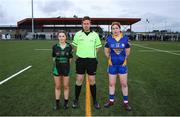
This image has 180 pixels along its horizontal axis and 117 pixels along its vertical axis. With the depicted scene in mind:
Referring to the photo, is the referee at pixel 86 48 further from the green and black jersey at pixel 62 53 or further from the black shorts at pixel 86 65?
the green and black jersey at pixel 62 53

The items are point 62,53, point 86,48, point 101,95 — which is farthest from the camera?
point 101,95

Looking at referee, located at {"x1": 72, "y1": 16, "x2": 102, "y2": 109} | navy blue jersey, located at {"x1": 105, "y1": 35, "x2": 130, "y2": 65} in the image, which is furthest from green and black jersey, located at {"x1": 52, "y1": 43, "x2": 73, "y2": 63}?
navy blue jersey, located at {"x1": 105, "y1": 35, "x2": 130, "y2": 65}

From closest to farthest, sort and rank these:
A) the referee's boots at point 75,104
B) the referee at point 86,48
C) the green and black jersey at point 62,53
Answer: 1. the green and black jersey at point 62,53
2. the referee at point 86,48
3. the referee's boots at point 75,104

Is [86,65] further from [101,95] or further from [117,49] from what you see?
[101,95]

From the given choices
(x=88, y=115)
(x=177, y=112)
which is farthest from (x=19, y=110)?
(x=177, y=112)

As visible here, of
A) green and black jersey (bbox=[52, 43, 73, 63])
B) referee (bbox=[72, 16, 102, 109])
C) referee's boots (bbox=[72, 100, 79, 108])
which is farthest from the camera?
referee's boots (bbox=[72, 100, 79, 108])

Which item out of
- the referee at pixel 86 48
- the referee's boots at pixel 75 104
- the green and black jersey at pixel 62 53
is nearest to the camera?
the green and black jersey at pixel 62 53

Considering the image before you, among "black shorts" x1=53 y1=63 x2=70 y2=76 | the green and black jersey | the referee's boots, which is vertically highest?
the green and black jersey

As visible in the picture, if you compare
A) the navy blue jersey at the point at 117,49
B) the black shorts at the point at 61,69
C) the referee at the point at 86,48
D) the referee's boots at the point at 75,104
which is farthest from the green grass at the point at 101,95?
the navy blue jersey at the point at 117,49

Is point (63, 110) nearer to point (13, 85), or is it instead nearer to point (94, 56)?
point (94, 56)

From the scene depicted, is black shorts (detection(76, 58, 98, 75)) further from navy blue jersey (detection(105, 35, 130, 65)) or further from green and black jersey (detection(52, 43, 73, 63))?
navy blue jersey (detection(105, 35, 130, 65))

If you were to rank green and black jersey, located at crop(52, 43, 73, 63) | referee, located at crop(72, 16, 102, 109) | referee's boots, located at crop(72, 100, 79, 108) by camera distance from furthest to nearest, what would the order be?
referee's boots, located at crop(72, 100, 79, 108)
referee, located at crop(72, 16, 102, 109)
green and black jersey, located at crop(52, 43, 73, 63)

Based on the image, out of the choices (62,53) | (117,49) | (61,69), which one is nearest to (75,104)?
(61,69)

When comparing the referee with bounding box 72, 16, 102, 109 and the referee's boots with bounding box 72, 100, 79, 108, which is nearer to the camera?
the referee with bounding box 72, 16, 102, 109
